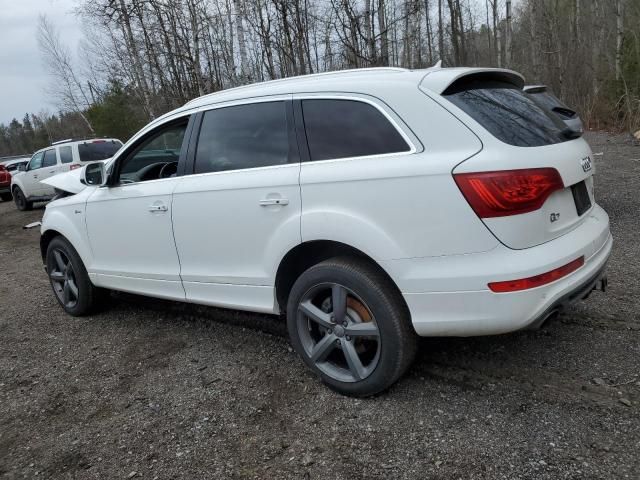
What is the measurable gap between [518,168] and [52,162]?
1466 centimetres

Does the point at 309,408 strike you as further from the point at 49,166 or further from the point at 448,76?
the point at 49,166

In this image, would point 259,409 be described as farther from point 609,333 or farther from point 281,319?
point 609,333

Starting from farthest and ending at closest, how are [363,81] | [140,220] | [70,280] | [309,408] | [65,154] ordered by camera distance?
1. [65,154]
2. [70,280]
3. [140,220]
4. [309,408]
5. [363,81]

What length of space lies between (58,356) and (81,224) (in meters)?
1.16

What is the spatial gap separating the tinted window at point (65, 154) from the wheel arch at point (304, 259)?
40.3 feet

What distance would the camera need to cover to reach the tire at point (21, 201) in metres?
15.6

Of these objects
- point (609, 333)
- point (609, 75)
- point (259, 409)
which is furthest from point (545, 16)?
point (259, 409)

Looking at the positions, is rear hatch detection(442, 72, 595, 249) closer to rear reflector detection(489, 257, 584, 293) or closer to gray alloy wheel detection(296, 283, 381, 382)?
rear reflector detection(489, 257, 584, 293)

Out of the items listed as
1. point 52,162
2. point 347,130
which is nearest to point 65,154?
point 52,162

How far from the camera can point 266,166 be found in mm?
3137

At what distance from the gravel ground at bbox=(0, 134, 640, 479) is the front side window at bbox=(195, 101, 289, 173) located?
4.60 feet

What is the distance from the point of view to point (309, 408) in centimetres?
293

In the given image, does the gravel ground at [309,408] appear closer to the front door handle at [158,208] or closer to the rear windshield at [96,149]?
the front door handle at [158,208]

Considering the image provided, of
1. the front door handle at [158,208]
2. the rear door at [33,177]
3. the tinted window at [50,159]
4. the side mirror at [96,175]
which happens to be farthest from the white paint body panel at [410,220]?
the rear door at [33,177]
